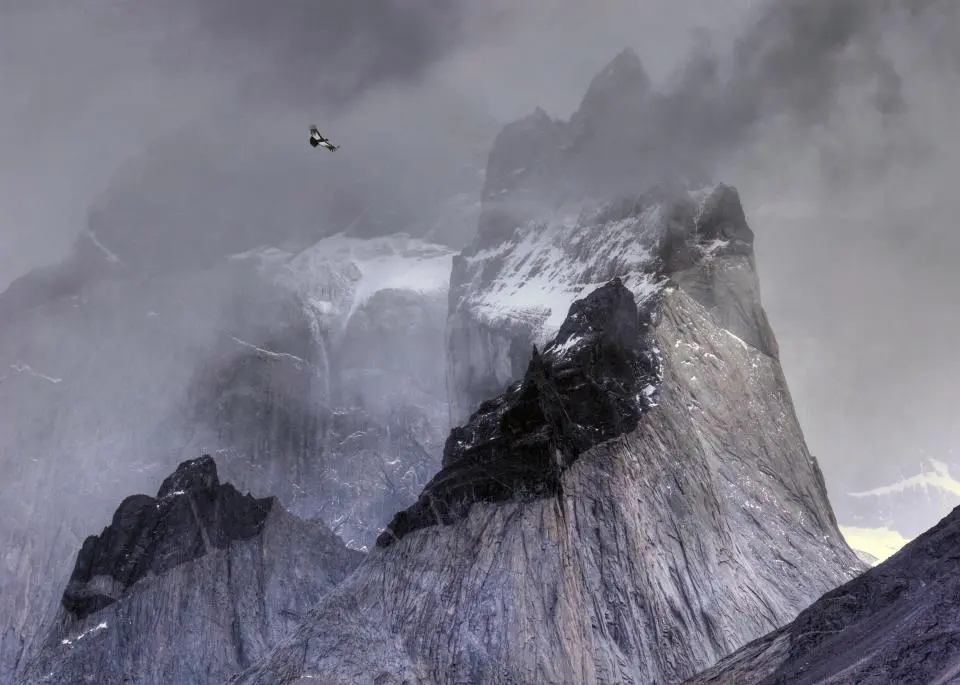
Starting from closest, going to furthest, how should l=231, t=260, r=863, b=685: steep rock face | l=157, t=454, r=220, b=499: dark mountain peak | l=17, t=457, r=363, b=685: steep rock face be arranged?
Answer: l=231, t=260, r=863, b=685: steep rock face → l=17, t=457, r=363, b=685: steep rock face → l=157, t=454, r=220, b=499: dark mountain peak

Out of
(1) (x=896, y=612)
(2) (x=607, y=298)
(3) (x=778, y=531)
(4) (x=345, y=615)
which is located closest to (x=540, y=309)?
(2) (x=607, y=298)

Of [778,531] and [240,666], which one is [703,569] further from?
[240,666]

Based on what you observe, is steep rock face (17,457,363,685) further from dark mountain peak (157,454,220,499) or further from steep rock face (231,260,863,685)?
steep rock face (231,260,863,685)

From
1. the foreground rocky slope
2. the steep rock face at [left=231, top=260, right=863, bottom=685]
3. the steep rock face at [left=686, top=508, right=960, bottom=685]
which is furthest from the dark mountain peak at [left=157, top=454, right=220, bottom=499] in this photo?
the steep rock face at [left=686, top=508, right=960, bottom=685]

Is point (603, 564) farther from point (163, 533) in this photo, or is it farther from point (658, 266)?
point (163, 533)

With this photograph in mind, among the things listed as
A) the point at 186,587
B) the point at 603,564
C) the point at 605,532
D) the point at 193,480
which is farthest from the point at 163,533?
the point at 603,564

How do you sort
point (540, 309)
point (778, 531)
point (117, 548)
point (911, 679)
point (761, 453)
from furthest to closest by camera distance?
point (540, 309), point (117, 548), point (761, 453), point (778, 531), point (911, 679)
